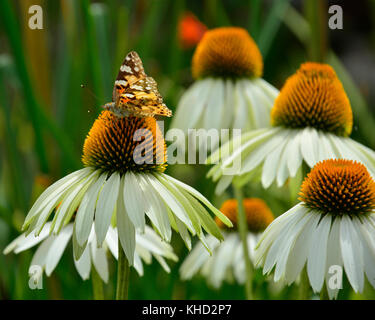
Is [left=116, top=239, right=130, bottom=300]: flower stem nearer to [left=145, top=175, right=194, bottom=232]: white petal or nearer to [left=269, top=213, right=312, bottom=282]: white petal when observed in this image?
[left=145, top=175, right=194, bottom=232]: white petal

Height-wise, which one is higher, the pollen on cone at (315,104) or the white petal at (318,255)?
the pollen on cone at (315,104)

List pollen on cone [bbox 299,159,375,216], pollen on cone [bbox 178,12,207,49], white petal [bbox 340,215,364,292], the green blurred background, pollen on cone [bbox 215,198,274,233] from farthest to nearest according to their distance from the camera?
1. pollen on cone [bbox 178,12,207,49]
2. pollen on cone [bbox 215,198,274,233]
3. the green blurred background
4. pollen on cone [bbox 299,159,375,216]
5. white petal [bbox 340,215,364,292]

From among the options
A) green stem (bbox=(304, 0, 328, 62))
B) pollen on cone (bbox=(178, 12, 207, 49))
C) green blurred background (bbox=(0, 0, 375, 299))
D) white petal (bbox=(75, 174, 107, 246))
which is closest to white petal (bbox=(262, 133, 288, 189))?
green blurred background (bbox=(0, 0, 375, 299))

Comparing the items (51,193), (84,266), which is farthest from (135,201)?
(84,266)

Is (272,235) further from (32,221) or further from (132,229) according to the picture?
(32,221)

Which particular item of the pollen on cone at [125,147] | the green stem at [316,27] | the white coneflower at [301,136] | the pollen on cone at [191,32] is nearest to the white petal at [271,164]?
the white coneflower at [301,136]

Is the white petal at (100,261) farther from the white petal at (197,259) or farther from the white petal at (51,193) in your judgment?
the white petal at (197,259)
